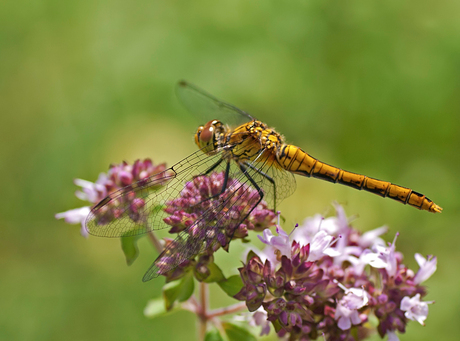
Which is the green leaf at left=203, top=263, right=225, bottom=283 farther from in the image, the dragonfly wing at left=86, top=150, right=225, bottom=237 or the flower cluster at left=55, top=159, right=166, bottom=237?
the flower cluster at left=55, top=159, right=166, bottom=237

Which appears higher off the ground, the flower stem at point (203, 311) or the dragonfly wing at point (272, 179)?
the dragonfly wing at point (272, 179)

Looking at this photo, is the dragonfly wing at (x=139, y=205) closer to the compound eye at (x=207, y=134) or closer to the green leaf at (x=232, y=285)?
the compound eye at (x=207, y=134)

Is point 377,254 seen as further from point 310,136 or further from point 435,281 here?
point 310,136

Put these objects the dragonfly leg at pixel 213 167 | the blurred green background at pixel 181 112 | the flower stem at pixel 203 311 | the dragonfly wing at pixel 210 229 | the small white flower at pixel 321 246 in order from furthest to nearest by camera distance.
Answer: the blurred green background at pixel 181 112 < the flower stem at pixel 203 311 < the dragonfly leg at pixel 213 167 < the small white flower at pixel 321 246 < the dragonfly wing at pixel 210 229

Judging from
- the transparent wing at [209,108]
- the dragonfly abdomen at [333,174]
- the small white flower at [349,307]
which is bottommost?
the small white flower at [349,307]

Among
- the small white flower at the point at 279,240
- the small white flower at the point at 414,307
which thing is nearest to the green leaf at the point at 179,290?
the small white flower at the point at 279,240

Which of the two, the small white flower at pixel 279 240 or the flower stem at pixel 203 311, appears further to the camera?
the flower stem at pixel 203 311
